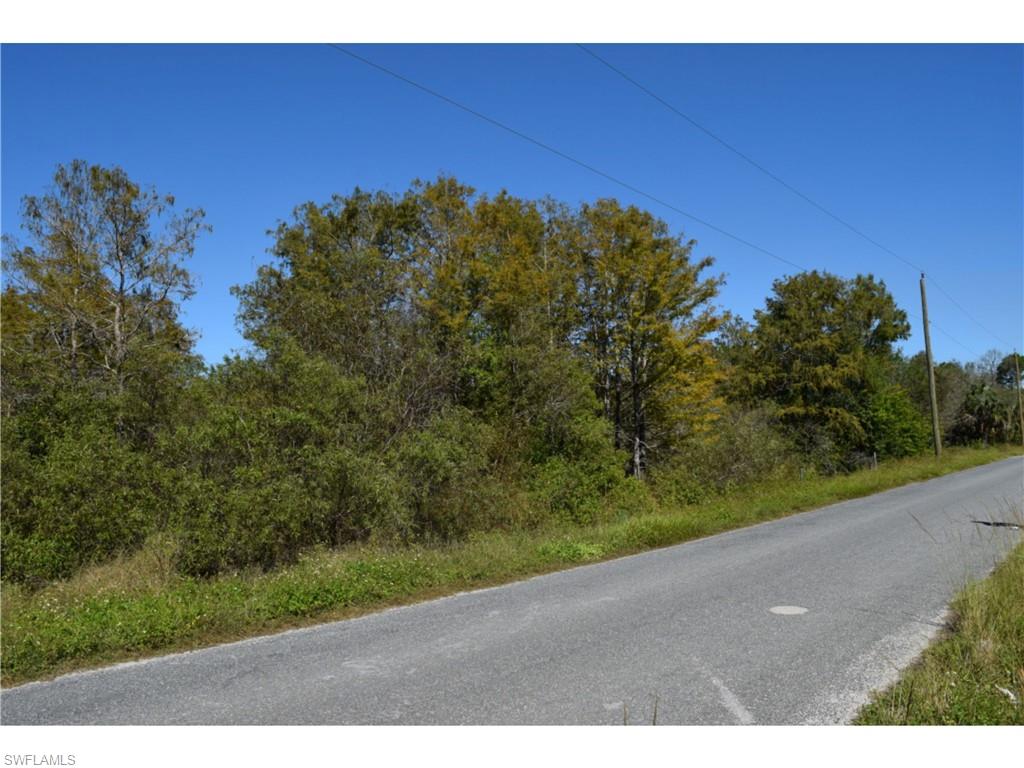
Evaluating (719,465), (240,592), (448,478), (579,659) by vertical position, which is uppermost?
(448,478)

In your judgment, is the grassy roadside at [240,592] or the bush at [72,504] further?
the bush at [72,504]

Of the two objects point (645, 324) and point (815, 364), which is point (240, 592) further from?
point (815, 364)

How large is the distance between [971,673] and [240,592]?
6.19 m

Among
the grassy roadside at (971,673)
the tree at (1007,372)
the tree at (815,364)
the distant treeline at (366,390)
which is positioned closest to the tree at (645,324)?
the distant treeline at (366,390)

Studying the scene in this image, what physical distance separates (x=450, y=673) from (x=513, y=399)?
11.4m

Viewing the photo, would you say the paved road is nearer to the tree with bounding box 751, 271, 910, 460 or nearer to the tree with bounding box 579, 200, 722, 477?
the tree with bounding box 579, 200, 722, 477

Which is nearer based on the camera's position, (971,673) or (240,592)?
(971,673)

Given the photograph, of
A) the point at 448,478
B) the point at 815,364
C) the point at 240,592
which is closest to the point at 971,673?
the point at 240,592

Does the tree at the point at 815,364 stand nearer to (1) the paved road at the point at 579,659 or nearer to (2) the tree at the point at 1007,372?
(1) the paved road at the point at 579,659

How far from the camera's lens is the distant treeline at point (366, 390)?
30.2 ft

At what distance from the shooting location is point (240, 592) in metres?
6.66

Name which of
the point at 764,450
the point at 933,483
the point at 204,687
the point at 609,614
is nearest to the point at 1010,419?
the point at 933,483

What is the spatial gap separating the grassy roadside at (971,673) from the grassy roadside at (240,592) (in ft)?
15.1

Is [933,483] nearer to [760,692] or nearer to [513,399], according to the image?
[513,399]
